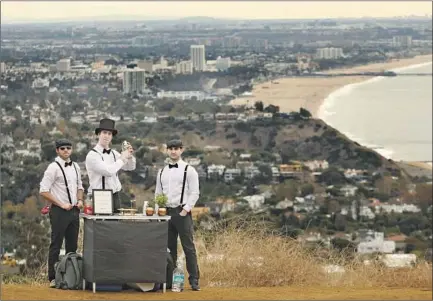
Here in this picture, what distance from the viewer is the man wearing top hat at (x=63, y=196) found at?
32.6ft

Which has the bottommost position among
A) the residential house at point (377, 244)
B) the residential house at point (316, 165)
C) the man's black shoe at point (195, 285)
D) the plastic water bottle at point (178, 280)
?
the residential house at point (316, 165)

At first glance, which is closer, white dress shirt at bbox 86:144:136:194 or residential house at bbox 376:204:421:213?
white dress shirt at bbox 86:144:136:194

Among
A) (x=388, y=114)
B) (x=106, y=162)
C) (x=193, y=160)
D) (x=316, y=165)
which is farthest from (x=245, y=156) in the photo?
(x=106, y=162)

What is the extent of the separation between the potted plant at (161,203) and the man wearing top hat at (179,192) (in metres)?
0.10

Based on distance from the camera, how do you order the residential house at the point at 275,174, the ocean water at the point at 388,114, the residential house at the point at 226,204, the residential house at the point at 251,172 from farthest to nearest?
the ocean water at the point at 388,114
the residential house at the point at 251,172
the residential house at the point at 275,174
the residential house at the point at 226,204

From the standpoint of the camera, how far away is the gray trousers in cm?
996

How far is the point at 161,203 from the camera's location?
32.1 feet

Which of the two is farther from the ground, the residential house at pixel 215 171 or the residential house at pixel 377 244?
the residential house at pixel 377 244

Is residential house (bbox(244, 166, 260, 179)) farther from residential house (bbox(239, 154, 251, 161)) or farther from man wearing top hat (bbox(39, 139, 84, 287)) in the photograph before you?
man wearing top hat (bbox(39, 139, 84, 287))

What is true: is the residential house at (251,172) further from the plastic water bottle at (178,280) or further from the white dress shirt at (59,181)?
the plastic water bottle at (178,280)

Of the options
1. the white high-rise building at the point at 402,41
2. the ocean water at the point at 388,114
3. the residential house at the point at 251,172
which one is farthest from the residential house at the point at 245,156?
the white high-rise building at the point at 402,41

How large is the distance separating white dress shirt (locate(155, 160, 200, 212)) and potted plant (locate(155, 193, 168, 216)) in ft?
0.32

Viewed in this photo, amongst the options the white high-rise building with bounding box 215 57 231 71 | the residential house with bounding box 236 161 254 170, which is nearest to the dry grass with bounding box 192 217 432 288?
the residential house with bounding box 236 161 254 170

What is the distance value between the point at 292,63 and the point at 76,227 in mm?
101613
